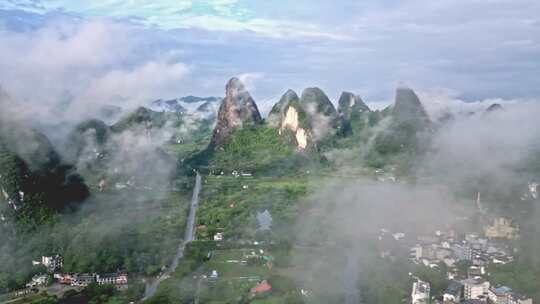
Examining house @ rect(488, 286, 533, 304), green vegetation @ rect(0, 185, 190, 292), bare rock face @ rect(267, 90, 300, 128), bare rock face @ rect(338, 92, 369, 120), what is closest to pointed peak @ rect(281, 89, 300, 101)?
bare rock face @ rect(267, 90, 300, 128)

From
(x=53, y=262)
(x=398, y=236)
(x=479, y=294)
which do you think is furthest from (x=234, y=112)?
(x=479, y=294)

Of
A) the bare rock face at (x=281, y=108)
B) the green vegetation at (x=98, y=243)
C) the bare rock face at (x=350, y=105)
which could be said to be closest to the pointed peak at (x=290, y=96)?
the bare rock face at (x=281, y=108)

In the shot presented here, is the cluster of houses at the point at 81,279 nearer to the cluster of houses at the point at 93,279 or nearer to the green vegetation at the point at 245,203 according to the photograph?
the cluster of houses at the point at 93,279

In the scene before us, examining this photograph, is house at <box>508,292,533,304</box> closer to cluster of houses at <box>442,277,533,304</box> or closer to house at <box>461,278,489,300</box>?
cluster of houses at <box>442,277,533,304</box>

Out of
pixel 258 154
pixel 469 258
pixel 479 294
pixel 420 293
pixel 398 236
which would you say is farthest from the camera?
pixel 258 154

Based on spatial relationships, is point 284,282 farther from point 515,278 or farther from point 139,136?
point 139,136

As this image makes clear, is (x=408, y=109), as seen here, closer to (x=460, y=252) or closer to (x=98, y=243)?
(x=460, y=252)

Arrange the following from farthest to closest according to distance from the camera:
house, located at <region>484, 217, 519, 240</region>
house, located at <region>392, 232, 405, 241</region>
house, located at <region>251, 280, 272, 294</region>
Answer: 1. house, located at <region>392, 232, 405, 241</region>
2. house, located at <region>484, 217, 519, 240</region>
3. house, located at <region>251, 280, 272, 294</region>

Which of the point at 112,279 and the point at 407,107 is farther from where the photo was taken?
the point at 407,107
